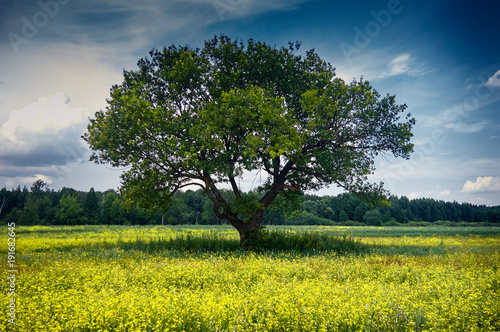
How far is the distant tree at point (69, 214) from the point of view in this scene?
271ft

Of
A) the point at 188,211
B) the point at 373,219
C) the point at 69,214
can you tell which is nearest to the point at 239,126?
the point at 69,214

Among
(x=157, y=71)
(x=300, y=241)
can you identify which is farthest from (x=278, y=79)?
(x=300, y=241)

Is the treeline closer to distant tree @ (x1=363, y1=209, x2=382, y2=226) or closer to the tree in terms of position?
distant tree @ (x1=363, y1=209, x2=382, y2=226)

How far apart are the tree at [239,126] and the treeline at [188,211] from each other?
34.0m

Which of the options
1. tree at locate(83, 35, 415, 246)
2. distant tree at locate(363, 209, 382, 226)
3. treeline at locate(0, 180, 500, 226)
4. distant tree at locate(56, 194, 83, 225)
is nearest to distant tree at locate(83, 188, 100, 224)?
treeline at locate(0, 180, 500, 226)

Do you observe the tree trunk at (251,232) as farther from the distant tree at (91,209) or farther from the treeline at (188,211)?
the distant tree at (91,209)

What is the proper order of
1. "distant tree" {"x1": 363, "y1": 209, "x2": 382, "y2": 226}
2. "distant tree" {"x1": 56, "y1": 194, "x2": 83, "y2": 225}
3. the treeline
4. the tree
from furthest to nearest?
"distant tree" {"x1": 363, "y1": 209, "x2": 382, "y2": 226} < the treeline < "distant tree" {"x1": 56, "y1": 194, "x2": 83, "y2": 225} < the tree

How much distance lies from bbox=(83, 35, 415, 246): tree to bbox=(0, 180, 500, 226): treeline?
34.0 meters

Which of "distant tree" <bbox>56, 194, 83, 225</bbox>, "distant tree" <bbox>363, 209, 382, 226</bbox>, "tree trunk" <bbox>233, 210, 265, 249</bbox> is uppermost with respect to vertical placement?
"tree trunk" <bbox>233, 210, 265, 249</bbox>

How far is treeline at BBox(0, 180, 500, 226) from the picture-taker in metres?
86.1

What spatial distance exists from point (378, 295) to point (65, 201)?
99.9m

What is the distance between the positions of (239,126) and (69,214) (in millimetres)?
87019

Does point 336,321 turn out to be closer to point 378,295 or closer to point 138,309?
point 378,295

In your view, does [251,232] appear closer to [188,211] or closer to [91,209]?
[91,209]
